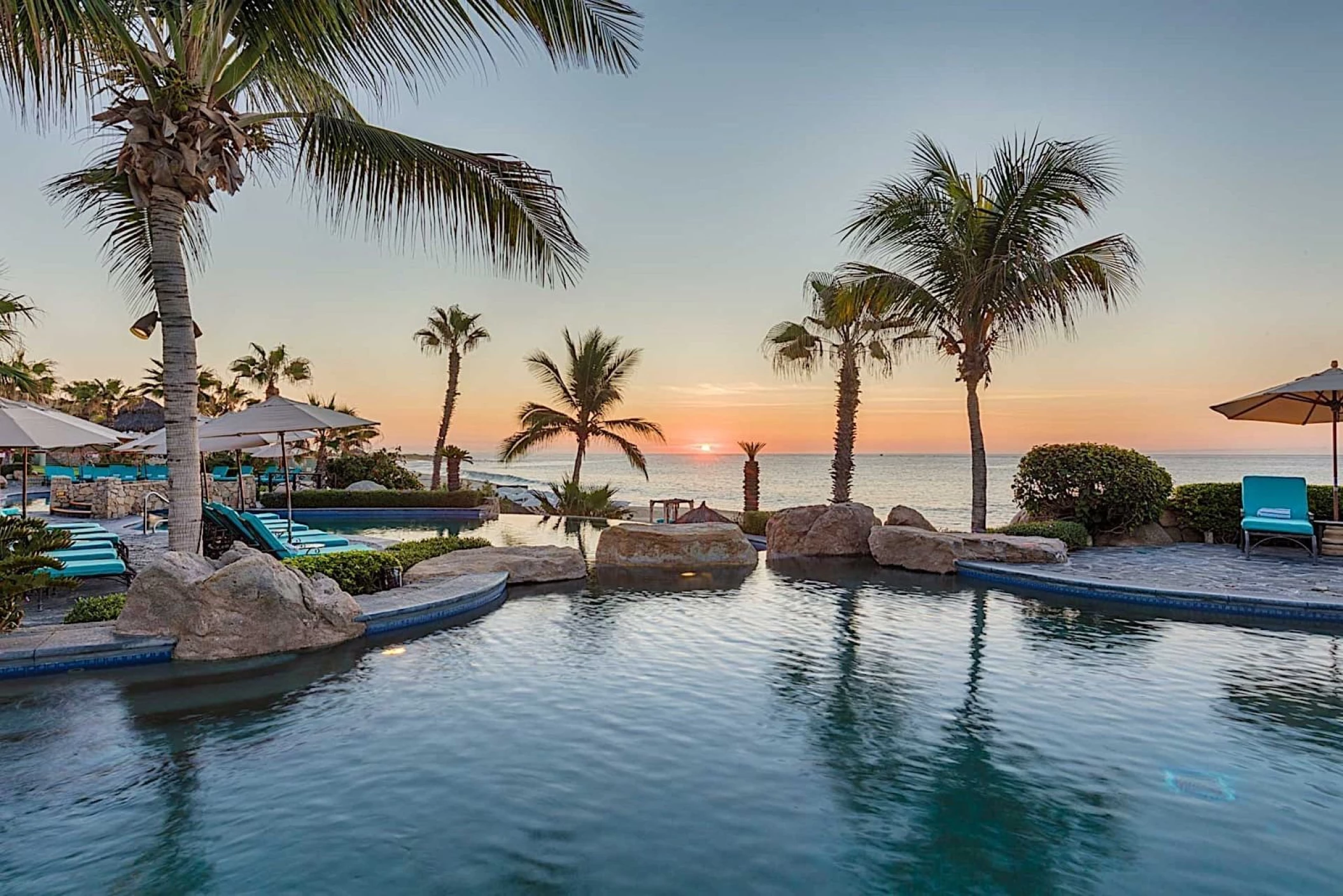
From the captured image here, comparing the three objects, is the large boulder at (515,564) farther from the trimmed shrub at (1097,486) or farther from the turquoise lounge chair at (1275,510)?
the turquoise lounge chair at (1275,510)

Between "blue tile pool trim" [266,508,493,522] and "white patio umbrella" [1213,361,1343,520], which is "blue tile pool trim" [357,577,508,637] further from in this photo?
"white patio umbrella" [1213,361,1343,520]

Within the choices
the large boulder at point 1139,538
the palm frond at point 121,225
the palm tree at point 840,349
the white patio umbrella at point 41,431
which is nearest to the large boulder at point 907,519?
the large boulder at point 1139,538

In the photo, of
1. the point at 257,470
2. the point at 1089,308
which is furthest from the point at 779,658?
the point at 257,470

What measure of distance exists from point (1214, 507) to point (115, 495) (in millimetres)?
23764

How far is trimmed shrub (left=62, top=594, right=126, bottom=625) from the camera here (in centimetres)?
687

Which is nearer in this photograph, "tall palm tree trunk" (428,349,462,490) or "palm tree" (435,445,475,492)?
"palm tree" (435,445,475,492)

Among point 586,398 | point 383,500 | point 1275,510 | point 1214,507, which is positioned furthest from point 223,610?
point 586,398

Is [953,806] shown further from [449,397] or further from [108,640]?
[449,397]

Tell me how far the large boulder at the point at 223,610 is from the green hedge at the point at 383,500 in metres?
14.3

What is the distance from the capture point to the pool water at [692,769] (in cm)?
325

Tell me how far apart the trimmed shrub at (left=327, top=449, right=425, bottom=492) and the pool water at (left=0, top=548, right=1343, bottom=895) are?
59.0 ft

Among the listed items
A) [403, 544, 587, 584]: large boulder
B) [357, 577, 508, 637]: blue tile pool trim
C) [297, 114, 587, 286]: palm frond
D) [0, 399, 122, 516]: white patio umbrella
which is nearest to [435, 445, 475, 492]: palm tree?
[403, 544, 587, 584]: large boulder

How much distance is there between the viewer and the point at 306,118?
7.21m

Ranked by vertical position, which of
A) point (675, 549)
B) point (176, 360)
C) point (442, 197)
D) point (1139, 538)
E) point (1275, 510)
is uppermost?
point (442, 197)
